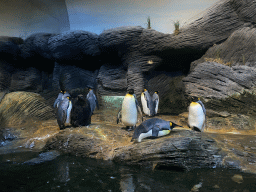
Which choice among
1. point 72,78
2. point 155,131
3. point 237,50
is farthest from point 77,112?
point 237,50

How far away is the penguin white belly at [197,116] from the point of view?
4.06 m

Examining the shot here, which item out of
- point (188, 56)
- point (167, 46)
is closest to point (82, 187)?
point (167, 46)

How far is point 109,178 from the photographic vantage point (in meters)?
2.22

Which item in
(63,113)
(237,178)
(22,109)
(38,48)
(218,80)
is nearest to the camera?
(237,178)

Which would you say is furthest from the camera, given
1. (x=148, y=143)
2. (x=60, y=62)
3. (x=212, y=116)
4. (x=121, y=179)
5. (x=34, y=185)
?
(x=60, y=62)

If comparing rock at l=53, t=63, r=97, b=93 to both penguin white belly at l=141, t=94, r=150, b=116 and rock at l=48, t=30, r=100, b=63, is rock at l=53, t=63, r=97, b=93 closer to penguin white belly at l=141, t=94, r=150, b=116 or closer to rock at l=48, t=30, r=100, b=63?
rock at l=48, t=30, r=100, b=63

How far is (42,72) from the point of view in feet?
30.1

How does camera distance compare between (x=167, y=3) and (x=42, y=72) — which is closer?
(x=167, y=3)

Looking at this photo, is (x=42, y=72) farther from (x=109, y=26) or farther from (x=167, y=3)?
(x=167, y=3)

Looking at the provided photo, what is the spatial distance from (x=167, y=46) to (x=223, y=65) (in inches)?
89.6

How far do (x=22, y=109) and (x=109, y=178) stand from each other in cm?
444

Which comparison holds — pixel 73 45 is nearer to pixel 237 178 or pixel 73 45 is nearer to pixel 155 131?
pixel 155 131

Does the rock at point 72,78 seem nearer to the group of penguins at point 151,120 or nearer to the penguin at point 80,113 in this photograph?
the penguin at point 80,113

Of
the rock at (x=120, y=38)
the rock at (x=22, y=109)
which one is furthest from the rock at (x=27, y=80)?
the rock at (x=120, y=38)
